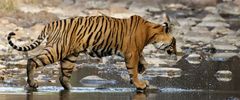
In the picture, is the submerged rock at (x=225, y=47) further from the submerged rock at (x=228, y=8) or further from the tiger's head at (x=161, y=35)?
the tiger's head at (x=161, y=35)

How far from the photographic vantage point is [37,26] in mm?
7191

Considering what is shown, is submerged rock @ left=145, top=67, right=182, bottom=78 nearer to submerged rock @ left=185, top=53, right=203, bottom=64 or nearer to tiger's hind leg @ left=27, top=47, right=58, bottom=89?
submerged rock @ left=185, top=53, right=203, bottom=64

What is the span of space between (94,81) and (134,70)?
21.0 inches

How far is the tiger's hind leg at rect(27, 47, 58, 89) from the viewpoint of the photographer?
15.6 feet

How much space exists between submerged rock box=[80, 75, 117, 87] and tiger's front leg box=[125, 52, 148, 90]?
34 cm

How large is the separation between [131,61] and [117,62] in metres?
1.29

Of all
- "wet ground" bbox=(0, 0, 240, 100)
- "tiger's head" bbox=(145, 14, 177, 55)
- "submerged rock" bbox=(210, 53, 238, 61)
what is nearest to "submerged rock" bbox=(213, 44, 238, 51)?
"wet ground" bbox=(0, 0, 240, 100)

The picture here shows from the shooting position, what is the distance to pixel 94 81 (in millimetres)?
5258

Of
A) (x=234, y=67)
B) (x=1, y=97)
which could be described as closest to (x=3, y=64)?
(x=1, y=97)

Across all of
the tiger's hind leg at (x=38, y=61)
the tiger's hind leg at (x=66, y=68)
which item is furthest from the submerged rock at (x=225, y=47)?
the tiger's hind leg at (x=38, y=61)

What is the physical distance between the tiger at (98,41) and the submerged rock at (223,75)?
1.95 feet

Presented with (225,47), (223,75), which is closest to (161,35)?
(223,75)

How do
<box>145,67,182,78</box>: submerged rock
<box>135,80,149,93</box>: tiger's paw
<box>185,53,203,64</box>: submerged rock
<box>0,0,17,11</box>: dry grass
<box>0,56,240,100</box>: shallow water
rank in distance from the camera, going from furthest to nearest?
<box>0,0,17,11</box>: dry grass → <box>185,53,203,64</box>: submerged rock → <box>145,67,182,78</box>: submerged rock → <box>135,80,149,93</box>: tiger's paw → <box>0,56,240,100</box>: shallow water

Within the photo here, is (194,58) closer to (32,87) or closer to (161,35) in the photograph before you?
(161,35)
